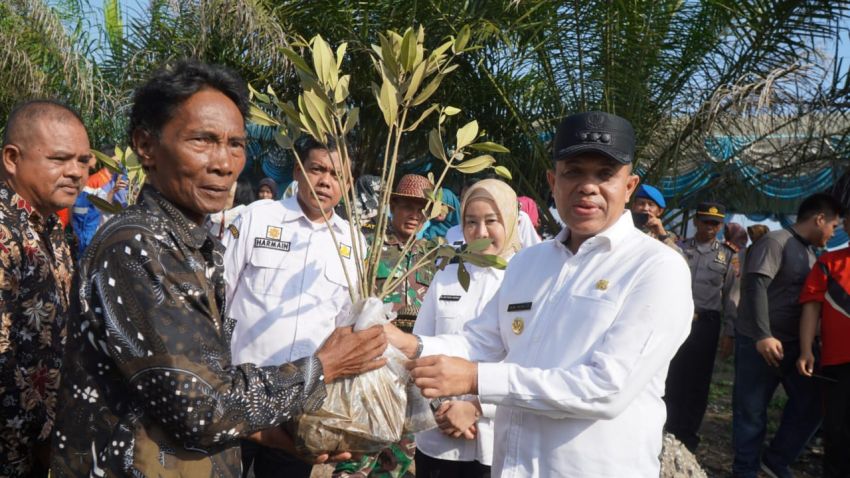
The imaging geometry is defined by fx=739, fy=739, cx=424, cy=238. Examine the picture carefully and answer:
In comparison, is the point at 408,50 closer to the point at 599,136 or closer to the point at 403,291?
the point at 599,136

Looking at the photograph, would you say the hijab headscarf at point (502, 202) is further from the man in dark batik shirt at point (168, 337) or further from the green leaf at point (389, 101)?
the man in dark batik shirt at point (168, 337)

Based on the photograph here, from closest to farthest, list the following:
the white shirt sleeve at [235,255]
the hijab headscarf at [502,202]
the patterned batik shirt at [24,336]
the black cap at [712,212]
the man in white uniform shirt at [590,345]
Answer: the man in white uniform shirt at [590,345], the patterned batik shirt at [24,336], the white shirt sleeve at [235,255], the hijab headscarf at [502,202], the black cap at [712,212]

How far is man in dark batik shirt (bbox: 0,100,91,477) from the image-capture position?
2184 millimetres

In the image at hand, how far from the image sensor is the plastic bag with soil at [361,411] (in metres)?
1.84

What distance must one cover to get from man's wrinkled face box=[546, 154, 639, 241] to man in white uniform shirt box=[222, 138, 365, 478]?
1.28 m

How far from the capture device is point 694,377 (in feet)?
19.5

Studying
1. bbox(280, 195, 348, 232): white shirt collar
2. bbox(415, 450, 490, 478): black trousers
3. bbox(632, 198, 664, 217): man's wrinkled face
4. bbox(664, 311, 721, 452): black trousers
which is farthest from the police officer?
bbox(280, 195, 348, 232): white shirt collar

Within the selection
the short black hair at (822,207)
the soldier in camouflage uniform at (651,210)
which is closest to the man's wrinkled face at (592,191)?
the soldier in camouflage uniform at (651,210)

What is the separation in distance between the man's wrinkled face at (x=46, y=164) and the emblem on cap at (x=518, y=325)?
1.60 metres

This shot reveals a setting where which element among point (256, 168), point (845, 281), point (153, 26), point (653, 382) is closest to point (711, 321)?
point (845, 281)

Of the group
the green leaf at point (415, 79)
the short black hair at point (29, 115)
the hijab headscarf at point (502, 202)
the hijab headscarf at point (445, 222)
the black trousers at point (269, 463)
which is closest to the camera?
the green leaf at point (415, 79)

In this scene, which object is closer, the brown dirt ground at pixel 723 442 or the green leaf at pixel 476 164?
the green leaf at pixel 476 164

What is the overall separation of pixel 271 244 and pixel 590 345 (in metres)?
1.76

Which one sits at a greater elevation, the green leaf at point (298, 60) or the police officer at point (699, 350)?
the green leaf at point (298, 60)
